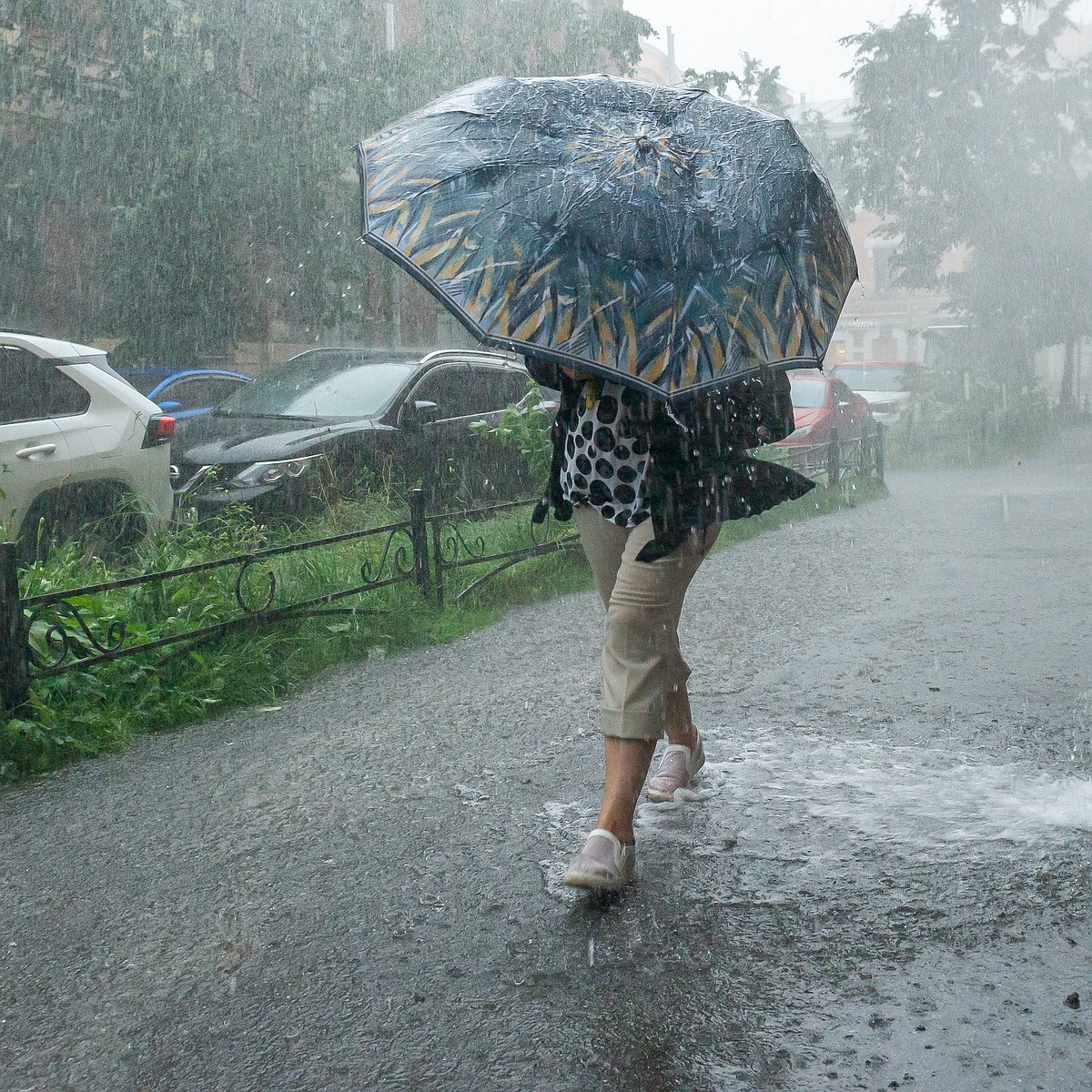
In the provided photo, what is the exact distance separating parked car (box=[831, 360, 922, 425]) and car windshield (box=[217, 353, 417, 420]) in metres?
15.4

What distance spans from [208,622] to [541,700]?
5.30 feet

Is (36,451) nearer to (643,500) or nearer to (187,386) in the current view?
(643,500)

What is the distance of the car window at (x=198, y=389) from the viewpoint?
13.8 m

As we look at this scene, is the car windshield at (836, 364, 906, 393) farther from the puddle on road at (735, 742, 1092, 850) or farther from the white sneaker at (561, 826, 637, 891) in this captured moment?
the white sneaker at (561, 826, 637, 891)

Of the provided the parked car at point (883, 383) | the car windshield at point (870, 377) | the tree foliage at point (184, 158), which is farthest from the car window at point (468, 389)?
the car windshield at point (870, 377)

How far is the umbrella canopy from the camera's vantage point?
10.3ft

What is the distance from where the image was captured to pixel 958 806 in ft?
13.5

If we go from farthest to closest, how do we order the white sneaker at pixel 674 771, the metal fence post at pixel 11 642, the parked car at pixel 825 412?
the parked car at pixel 825 412 < the metal fence post at pixel 11 642 < the white sneaker at pixel 674 771

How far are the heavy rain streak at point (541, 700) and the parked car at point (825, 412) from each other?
A: 5.97m

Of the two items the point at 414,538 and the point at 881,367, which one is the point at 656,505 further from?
the point at 881,367

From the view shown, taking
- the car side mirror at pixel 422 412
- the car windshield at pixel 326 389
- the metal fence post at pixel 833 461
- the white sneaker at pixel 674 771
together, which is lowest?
the metal fence post at pixel 833 461

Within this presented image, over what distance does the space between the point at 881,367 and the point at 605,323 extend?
25.7 m

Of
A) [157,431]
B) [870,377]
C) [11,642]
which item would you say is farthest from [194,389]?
[870,377]

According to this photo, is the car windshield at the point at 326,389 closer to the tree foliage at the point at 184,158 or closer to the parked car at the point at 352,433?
the parked car at the point at 352,433
